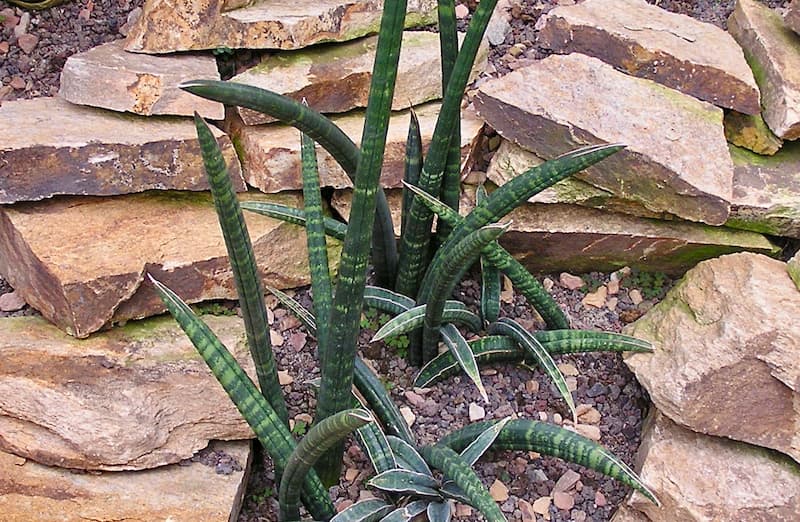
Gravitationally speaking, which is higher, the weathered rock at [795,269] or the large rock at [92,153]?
the large rock at [92,153]

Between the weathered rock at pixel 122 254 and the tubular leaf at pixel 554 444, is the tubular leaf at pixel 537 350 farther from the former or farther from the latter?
the weathered rock at pixel 122 254

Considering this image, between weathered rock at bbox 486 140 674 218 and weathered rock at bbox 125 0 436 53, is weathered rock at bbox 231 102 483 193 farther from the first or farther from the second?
weathered rock at bbox 125 0 436 53

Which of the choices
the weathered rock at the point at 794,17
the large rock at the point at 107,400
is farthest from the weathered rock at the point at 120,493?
the weathered rock at the point at 794,17

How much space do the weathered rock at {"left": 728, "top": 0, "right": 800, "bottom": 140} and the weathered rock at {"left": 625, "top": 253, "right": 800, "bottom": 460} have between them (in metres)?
0.54

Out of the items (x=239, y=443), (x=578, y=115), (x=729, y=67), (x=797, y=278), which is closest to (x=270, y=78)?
(x=578, y=115)

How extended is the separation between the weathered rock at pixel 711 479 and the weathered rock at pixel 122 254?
42.1 inches

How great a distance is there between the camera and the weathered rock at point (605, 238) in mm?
2445

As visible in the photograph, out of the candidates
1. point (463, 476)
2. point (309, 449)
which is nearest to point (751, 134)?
point (463, 476)

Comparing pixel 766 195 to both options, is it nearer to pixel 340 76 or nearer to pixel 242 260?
pixel 340 76

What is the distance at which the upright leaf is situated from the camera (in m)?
1.30

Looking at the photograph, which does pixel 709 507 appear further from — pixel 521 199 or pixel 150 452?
pixel 150 452

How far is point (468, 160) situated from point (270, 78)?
616 mm

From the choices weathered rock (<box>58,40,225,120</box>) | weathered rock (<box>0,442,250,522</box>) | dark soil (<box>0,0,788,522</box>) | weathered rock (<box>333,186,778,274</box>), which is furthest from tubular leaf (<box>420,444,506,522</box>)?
weathered rock (<box>58,40,225,120</box>)

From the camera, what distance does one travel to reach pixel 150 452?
6.46ft
